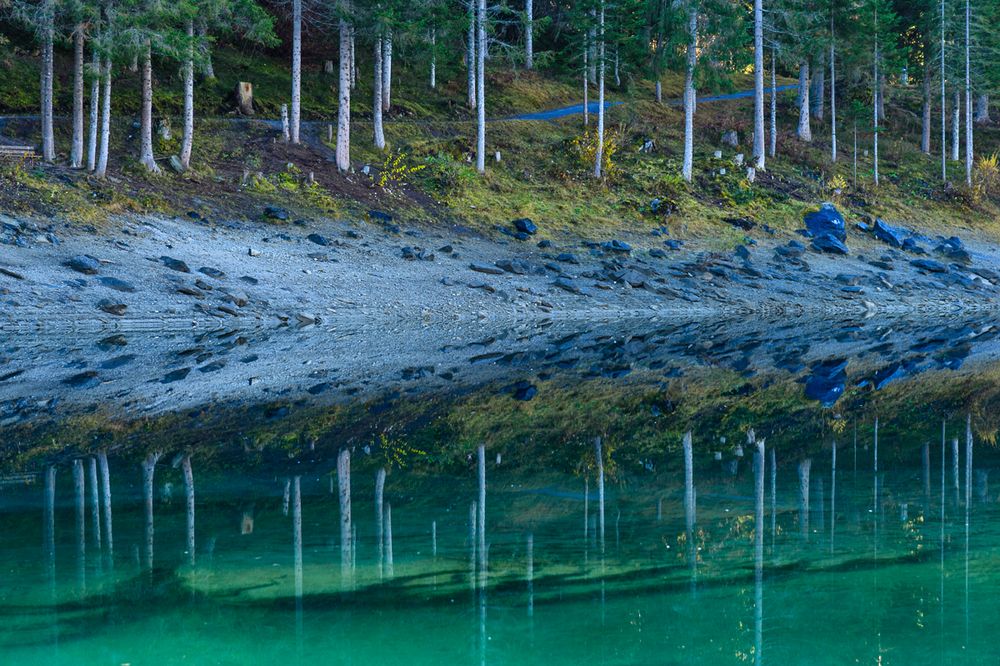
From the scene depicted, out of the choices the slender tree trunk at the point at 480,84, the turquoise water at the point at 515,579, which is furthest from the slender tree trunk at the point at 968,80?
the turquoise water at the point at 515,579

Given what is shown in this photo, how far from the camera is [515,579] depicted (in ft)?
20.0

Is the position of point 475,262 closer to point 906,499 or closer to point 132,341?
point 132,341

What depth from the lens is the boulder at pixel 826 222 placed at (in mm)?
34812

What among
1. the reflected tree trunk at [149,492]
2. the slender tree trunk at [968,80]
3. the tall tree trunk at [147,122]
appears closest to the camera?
the reflected tree trunk at [149,492]

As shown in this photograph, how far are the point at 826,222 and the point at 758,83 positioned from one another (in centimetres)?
713

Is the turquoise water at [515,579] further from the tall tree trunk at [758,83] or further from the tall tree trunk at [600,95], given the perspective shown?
the tall tree trunk at [758,83]

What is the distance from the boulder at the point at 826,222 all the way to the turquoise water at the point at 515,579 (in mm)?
27948

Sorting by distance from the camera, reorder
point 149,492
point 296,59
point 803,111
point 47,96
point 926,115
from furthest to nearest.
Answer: point 926,115, point 803,111, point 296,59, point 47,96, point 149,492

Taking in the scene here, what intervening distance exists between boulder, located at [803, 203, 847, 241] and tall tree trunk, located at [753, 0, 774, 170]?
482cm

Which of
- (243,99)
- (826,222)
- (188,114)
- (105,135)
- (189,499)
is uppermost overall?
(243,99)

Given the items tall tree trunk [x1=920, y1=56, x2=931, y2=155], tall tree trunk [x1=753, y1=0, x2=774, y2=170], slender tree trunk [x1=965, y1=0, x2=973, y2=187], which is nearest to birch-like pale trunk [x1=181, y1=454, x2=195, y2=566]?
tall tree trunk [x1=753, y1=0, x2=774, y2=170]

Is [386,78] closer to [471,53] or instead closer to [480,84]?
[471,53]

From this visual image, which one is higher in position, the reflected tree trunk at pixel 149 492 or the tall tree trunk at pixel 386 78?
the tall tree trunk at pixel 386 78

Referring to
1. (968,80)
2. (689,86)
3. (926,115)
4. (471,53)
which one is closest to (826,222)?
(689,86)
